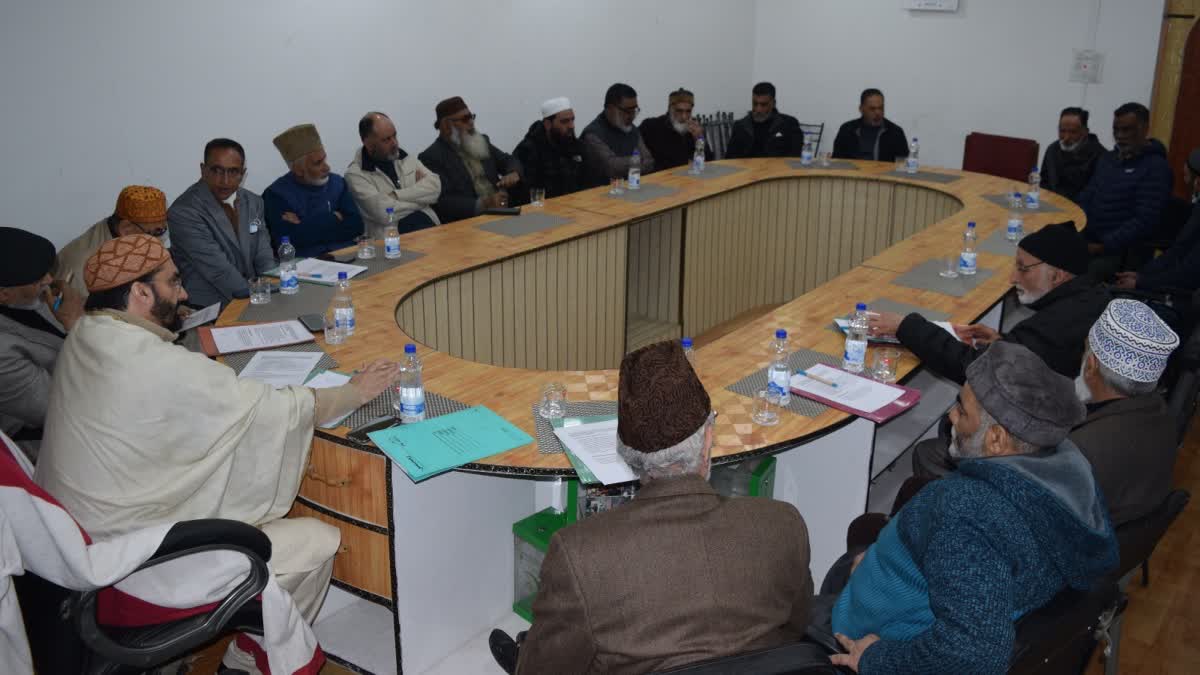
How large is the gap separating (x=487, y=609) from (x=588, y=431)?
72cm

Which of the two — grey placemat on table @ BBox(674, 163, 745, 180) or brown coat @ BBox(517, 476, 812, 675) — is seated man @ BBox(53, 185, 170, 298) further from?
grey placemat on table @ BBox(674, 163, 745, 180)

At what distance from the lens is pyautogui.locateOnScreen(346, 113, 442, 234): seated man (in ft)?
16.8

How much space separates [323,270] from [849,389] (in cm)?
229

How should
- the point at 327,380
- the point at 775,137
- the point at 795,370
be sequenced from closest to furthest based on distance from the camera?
the point at 327,380 → the point at 795,370 → the point at 775,137

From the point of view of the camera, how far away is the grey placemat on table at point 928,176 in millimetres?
6262

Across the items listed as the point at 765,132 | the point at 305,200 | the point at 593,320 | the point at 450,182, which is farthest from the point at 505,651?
the point at 765,132

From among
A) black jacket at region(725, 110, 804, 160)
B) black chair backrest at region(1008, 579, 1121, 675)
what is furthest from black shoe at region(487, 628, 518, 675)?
black jacket at region(725, 110, 804, 160)

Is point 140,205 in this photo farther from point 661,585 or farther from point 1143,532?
point 1143,532

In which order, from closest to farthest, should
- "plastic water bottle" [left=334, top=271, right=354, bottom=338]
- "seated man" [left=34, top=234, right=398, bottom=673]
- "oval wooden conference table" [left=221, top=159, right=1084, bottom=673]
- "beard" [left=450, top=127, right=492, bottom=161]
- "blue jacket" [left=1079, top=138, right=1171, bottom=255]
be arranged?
"seated man" [left=34, top=234, right=398, bottom=673] → "oval wooden conference table" [left=221, top=159, right=1084, bottom=673] → "plastic water bottle" [left=334, top=271, right=354, bottom=338] → "blue jacket" [left=1079, top=138, right=1171, bottom=255] → "beard" [left=450, top=127, right=492, bottom=161]

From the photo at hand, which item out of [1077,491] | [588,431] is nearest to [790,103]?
[588,431]

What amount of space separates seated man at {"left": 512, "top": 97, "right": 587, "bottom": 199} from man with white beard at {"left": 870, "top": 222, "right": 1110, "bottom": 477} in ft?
10.7

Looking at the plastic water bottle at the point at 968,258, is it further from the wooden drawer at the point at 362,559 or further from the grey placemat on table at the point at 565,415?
the wooden drawer at the point at 362,559

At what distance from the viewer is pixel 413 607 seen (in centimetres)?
274

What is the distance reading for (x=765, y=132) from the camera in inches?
301
